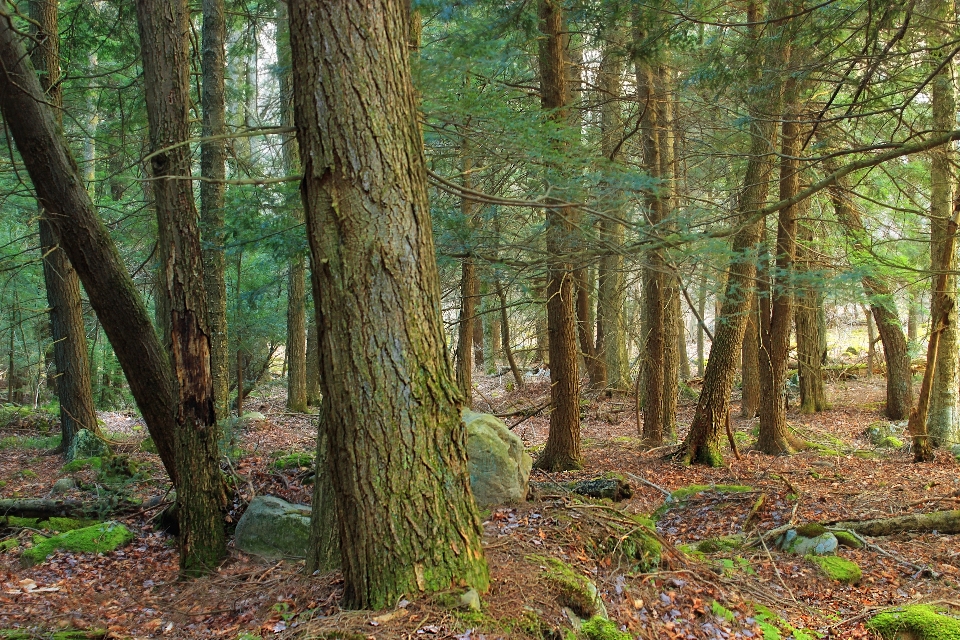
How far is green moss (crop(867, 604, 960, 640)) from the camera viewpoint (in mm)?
4070

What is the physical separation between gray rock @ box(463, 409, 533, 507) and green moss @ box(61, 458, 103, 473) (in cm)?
557

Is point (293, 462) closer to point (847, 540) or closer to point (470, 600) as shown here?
point (470, 600)

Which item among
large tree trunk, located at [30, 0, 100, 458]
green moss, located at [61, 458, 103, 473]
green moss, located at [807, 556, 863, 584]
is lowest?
green moss, located at [807, 556, 863, 584]

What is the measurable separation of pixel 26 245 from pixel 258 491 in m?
12.7

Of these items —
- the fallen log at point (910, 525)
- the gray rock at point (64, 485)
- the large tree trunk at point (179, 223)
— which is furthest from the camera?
the gray rock at point (64, 485)

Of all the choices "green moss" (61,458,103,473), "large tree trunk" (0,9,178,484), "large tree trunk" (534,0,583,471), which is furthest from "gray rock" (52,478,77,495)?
"large tree trunk" (534,0,583,471)

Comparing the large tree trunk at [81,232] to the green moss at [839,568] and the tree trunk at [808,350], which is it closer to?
the green moss at [839,568]

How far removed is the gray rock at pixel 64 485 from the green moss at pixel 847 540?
823cm

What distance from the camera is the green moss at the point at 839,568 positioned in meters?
5.17

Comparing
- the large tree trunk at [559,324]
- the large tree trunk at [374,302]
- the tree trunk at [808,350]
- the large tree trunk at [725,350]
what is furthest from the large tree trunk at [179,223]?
the tree trunk at [808,350]

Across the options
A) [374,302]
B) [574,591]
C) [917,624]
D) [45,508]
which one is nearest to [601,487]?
[917,624]

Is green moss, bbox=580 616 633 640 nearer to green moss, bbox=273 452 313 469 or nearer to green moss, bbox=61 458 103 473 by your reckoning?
green moss, bbox=273 452 313 469

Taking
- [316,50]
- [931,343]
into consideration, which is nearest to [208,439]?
[316,50]

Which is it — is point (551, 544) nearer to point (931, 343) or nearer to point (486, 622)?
point (486, 622)
